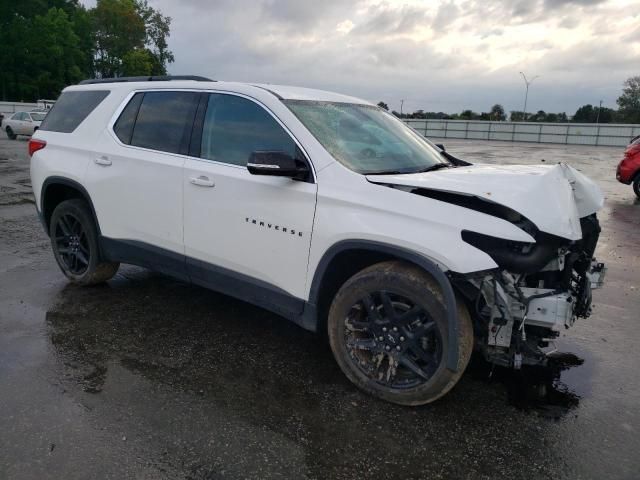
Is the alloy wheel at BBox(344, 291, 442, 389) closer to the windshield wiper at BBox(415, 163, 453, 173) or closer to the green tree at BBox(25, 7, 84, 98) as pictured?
the windshield wiper at BBox(415, 163, 453, 173)

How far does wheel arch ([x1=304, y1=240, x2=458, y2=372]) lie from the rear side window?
2926 mm

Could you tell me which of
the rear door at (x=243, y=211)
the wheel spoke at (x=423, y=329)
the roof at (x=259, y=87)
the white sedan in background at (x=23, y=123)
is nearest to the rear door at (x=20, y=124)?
the white sedan in background at (x=23, y=123)

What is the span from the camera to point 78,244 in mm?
5121

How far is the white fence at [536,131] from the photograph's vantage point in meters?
44.7

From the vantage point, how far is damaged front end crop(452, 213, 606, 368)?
9.64 ft

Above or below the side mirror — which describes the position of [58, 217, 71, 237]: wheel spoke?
below

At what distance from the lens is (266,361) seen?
150 inches

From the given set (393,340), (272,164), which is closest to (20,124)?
(272,164)

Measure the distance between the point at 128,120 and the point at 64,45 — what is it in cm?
8003

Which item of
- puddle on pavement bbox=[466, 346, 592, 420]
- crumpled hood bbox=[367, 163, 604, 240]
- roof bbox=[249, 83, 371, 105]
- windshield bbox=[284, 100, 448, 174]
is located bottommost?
puddle on pavement bbox=[466, 346, 592, 420]

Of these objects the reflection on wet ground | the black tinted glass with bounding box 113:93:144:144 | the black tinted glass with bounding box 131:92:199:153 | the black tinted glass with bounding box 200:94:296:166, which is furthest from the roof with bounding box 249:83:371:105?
the reflection on wet ground

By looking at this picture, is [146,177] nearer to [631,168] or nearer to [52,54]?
[631,168]

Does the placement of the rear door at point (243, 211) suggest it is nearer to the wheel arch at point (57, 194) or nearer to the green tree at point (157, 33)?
the wheel arch at point (57, 194)

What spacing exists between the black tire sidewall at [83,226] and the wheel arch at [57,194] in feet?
0.25
